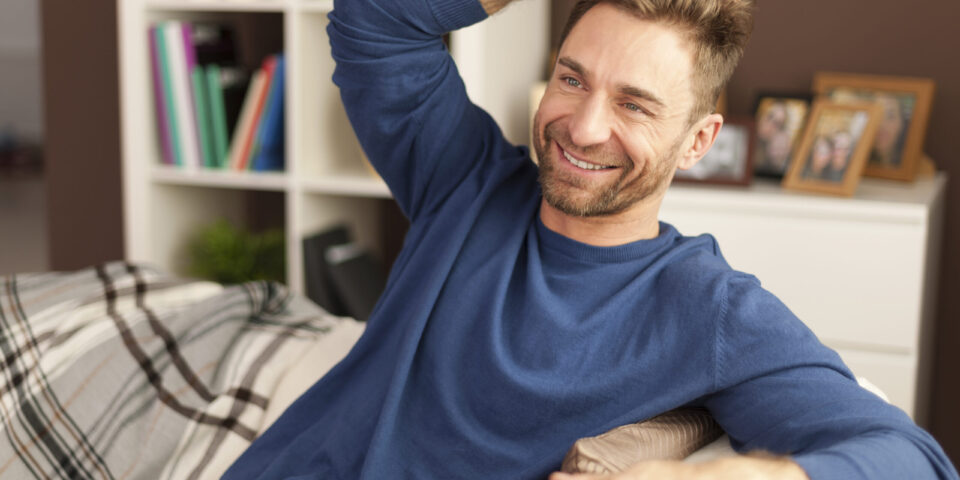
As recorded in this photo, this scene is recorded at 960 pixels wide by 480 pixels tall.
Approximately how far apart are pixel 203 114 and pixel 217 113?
46 millimetres

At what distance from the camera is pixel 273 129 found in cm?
261

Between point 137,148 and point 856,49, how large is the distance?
1.91 metres

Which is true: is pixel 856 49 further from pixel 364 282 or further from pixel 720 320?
pixel 720 320

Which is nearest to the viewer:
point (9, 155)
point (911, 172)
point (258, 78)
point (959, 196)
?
point (911, 172)

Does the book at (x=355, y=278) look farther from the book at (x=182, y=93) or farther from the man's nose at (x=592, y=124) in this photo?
the man's nose at (x=592, y=124)

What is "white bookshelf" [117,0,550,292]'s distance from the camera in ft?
7.95

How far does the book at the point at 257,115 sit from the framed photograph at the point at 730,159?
1103mm

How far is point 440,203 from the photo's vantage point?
4.46ft

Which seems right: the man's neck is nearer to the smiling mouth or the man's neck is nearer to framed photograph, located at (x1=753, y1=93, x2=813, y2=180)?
the smiling mouth

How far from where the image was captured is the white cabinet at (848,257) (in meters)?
2.01

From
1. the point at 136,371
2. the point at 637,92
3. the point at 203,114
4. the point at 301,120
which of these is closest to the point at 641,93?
the point at 637,92

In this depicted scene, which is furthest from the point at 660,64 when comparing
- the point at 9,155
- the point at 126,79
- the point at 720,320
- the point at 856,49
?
the point at 9,155

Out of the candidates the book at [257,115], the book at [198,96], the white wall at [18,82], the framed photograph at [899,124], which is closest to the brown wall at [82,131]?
the book at [198,96]

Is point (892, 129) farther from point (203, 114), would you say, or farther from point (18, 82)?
point (18, 82)
